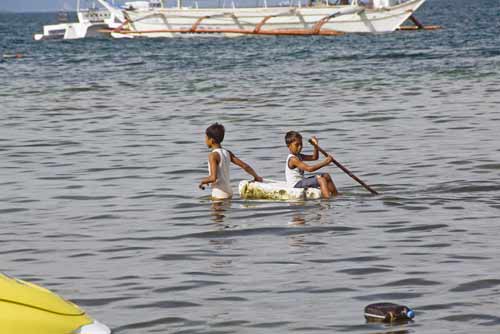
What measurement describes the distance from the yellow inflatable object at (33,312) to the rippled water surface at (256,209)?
2.22m

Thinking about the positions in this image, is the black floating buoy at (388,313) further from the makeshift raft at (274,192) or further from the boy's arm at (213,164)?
the boy's arm at (213,164)

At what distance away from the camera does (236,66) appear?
158ft

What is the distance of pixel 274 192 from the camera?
15438 mm

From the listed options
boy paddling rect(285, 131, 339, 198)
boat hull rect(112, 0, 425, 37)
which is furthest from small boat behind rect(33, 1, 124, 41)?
boy paddling rect(285, 131, 339, 198)

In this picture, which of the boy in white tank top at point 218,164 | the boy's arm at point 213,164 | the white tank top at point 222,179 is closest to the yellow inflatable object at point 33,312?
the boy in white tank top at point 218,164

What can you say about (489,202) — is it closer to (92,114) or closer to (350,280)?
(350,280)

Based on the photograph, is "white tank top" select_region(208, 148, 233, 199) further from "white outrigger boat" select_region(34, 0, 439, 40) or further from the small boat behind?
the small boat behind

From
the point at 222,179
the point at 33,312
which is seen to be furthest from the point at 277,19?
the point at 33,312

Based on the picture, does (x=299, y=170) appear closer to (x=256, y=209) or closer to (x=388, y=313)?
(x=256, y=209)

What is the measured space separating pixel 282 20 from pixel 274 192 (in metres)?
59.1

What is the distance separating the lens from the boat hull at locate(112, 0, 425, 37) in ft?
237

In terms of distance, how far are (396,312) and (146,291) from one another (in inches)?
92.0

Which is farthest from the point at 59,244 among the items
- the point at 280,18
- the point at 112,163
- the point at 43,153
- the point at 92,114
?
the point at 280,18

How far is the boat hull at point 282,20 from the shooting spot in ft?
237
